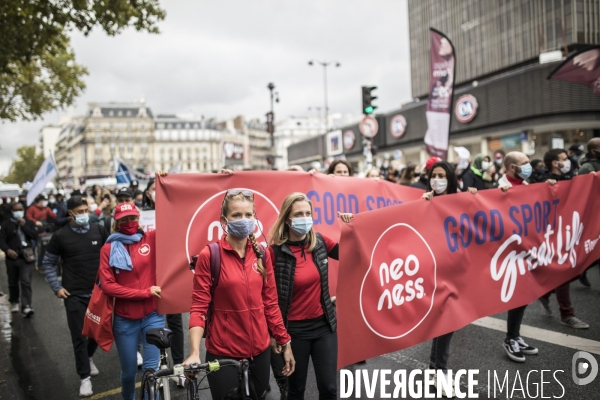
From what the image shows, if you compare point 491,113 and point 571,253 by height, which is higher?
point 491,113

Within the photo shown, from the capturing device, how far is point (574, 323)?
5.82m

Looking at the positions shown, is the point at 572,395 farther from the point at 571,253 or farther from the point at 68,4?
the point at 68,4

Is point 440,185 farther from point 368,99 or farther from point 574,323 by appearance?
point 368,99

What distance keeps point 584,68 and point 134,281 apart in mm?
9297

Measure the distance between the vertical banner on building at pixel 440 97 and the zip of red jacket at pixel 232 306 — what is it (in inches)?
385

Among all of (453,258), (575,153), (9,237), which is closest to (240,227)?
(453,258)

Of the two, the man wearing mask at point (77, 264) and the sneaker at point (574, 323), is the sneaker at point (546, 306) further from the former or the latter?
the man wearing mask at point (77, 264)

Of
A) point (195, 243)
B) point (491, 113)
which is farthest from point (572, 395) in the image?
point (491, 113)

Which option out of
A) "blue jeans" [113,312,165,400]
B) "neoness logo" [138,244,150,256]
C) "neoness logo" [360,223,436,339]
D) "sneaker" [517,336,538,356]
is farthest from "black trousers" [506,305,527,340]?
"neoness logo" [138,244,150,256]

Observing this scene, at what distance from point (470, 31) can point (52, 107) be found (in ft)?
128

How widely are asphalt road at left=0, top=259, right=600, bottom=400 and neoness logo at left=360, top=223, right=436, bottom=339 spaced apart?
0.99 metres

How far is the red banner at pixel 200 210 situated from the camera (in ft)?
14.5

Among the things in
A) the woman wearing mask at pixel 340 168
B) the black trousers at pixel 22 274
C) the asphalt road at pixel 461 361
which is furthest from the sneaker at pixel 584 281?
the black trousers at pixel 22 274

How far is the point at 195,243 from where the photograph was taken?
4.66 meters
